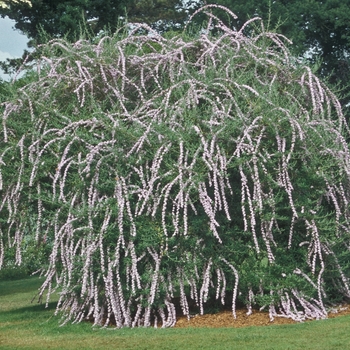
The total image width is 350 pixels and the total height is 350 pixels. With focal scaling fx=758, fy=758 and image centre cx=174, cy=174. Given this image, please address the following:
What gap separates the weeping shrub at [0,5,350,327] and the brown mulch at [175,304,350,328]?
0.11 metres

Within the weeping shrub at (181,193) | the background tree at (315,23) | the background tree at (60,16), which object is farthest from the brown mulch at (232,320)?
the background tree at (315,23)

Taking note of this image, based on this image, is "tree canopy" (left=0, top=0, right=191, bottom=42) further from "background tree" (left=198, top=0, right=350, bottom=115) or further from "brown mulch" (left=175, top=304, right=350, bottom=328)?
"brown mulch" (left=175, top=304, right=350, bottom=328)

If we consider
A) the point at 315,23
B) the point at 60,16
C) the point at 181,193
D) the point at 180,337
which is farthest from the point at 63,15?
the point at 180,337

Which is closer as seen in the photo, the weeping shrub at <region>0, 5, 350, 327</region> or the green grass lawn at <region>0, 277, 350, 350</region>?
the green grass lawn at <region>0, 277, 350, 350</region>

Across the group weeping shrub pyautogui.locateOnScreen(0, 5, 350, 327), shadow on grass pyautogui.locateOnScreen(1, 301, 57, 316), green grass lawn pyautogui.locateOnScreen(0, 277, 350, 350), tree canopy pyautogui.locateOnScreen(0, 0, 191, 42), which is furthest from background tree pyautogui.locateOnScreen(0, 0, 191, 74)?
green grass lawn pyautogui.locateOnScreen(0, 277, 350, 350)

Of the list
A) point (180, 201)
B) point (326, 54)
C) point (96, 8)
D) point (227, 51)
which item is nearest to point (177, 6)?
point (326, 54)

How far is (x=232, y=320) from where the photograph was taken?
828 centimetres

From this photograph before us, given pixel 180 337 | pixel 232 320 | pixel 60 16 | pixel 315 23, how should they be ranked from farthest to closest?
pixel 315 23
pixel 60 16
pixel 232 320
pixel 180 337

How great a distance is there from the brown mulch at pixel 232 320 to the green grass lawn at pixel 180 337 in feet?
1.16

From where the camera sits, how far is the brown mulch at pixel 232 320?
8.09 m

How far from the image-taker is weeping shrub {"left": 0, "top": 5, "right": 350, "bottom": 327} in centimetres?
805

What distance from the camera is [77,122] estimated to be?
846cm

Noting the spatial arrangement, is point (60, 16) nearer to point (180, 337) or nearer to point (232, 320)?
point (232, 320)

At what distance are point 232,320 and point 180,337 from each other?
116 centimetres
